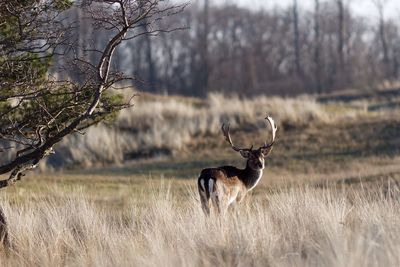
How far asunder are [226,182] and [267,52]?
44126 mm

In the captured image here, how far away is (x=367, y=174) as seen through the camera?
1611 cm

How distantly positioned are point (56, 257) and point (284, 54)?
47312 mm

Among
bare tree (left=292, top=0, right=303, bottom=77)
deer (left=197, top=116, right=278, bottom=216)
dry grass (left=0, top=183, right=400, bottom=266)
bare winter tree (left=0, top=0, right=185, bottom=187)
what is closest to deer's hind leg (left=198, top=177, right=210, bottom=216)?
deer (left=197, top=116, right=278, bottom=216)

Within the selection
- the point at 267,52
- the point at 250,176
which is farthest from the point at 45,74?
the point at 267,52

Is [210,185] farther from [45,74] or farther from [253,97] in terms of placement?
[253,97]

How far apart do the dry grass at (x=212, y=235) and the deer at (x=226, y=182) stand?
0.25m

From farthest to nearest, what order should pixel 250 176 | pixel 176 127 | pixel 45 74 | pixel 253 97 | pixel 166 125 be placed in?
1. pixel 253 97
2. pixel 166 125
3. pixel 176 127
4. pixel 250 176
5. pixel 45 74

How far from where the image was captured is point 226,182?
10117 millimetres

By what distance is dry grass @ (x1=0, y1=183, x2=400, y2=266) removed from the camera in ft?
22.9

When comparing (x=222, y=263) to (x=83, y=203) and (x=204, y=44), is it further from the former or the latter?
(x=204, y=44)

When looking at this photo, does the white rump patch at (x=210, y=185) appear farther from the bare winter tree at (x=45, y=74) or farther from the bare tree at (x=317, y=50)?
the bare tree at (x=317, y=50)

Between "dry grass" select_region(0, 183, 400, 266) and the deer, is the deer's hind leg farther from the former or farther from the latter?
"dry grass" select_region(0, 183, 400, 266)

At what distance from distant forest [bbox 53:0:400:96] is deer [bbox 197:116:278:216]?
34653 mm

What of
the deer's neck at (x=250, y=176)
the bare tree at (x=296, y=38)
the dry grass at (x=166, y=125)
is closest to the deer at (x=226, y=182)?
the deer's neck at (x=250, y=176)
